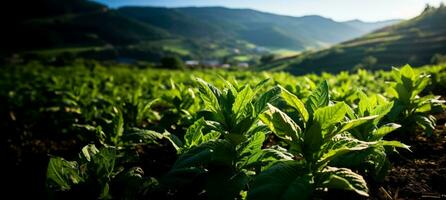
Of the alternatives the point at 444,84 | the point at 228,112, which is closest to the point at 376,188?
the point at 228,112

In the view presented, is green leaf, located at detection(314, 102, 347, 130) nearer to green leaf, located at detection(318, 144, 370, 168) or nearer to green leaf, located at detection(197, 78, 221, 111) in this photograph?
green leaf, located at detection(318, 144, 370, 168)

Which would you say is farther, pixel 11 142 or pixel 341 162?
pixel 11 142

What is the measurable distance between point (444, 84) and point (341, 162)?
5947mm

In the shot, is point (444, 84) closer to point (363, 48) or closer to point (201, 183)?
point (201, 183)

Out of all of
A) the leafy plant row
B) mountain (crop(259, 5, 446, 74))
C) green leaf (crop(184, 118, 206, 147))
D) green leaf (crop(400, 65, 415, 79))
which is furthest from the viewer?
mountain (crop(259, 5, 446, 74))

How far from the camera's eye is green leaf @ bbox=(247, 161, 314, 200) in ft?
6.53

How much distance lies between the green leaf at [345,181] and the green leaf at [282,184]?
0.42ft

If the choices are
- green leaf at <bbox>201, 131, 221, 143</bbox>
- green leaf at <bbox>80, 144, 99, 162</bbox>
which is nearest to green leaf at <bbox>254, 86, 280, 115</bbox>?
green leaf at <bbox>201, 131, 221, 143</bbox>

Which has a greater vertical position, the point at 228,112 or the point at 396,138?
the point at 228,112

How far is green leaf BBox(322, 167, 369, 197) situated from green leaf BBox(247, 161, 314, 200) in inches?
5.1

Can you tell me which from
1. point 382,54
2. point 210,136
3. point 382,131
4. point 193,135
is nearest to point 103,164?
point 193,135

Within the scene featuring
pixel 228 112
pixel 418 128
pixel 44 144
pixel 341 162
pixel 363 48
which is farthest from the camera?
pixel 363 48

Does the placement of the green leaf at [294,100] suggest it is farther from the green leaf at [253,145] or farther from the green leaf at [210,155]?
the green leaf at [210,155]

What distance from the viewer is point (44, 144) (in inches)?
265
